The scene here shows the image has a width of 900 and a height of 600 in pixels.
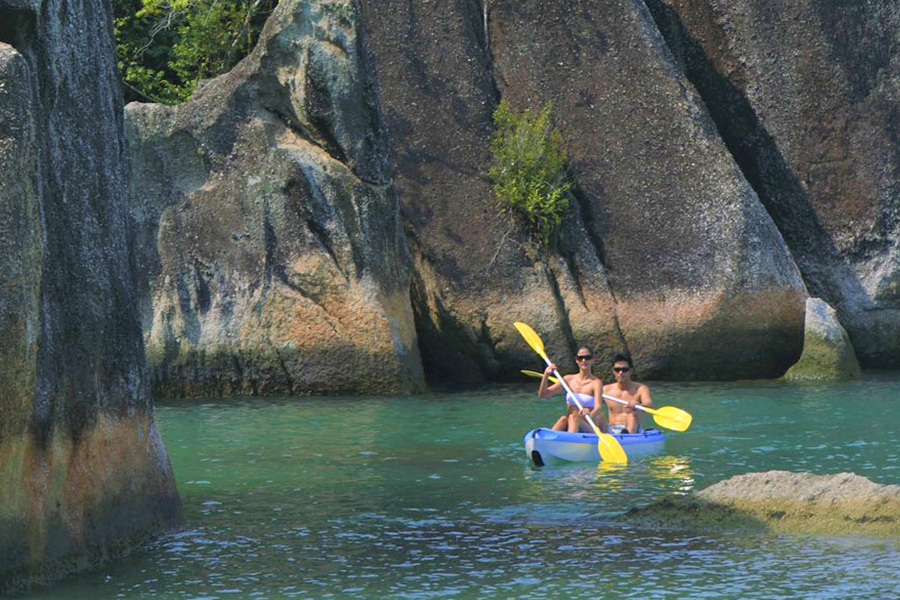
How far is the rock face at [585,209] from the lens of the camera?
23.1m

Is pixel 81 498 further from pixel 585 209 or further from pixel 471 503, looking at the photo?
pixel 585 209

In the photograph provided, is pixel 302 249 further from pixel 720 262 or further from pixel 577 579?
pixel 577 579

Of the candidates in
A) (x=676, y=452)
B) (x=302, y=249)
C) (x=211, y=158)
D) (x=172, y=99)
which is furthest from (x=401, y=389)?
(x=172, y=99)

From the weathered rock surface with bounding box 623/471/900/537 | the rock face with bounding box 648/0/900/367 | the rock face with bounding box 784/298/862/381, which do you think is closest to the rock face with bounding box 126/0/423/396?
the rock face with bounding box 784/298/862/381

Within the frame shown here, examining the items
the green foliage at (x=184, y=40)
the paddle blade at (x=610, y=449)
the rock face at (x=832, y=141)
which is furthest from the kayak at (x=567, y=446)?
the green foliage at (x=184, y=40)

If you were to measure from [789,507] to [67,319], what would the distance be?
522 centimetres

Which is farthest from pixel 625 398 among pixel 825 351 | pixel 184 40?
pixel 184 40

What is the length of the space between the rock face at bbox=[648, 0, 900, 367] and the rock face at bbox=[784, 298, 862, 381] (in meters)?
1.93

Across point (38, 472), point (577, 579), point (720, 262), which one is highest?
point (720, 262)

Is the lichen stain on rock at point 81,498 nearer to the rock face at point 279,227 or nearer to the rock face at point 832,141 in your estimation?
the rock face at point 279,227

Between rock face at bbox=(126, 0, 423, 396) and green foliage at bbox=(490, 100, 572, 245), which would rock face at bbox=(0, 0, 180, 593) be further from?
green foliage at bbox=(490, 100, 572, 245)

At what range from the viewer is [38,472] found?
9781 mm

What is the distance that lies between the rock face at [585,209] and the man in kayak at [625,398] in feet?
19.1

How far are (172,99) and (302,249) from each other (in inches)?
253
